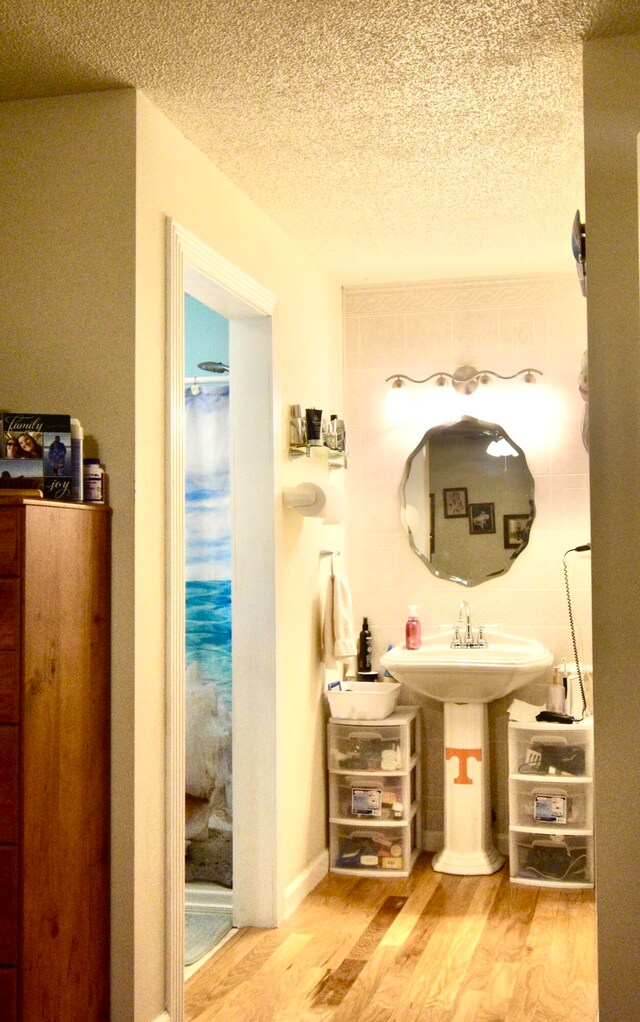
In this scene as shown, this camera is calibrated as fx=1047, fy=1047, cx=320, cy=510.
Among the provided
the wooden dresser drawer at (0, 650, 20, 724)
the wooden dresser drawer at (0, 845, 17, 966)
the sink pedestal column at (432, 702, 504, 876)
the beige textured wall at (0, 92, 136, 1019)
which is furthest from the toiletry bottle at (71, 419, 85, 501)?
the sink pedestal column at (432, 702, 504, 876)

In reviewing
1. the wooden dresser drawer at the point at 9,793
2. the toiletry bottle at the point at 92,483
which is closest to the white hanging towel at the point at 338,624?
the toiletry bottle at the point at 92,483

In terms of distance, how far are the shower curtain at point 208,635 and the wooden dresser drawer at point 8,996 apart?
5.98 ft

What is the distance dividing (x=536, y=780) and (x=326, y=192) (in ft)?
7.75

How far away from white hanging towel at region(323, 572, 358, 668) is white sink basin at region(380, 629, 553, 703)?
0.16 meters

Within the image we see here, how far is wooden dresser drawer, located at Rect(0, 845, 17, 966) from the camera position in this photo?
225 centimetres

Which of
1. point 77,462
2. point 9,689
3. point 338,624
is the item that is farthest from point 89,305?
point 338,624

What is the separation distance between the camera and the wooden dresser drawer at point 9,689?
2.28 metres

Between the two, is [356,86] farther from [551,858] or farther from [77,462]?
[551,858]

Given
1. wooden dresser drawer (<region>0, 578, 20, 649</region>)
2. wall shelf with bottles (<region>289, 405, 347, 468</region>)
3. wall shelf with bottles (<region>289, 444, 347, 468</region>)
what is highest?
wall shelf with bottles (<region>289, 405, 347, 468</region>)

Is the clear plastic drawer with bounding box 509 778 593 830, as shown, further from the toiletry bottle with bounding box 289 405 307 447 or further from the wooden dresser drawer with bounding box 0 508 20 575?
the wooden dresser drawer with bounding box 0 508 20 575

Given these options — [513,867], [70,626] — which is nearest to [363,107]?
[70,626]

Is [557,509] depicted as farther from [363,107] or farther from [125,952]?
[125,952]

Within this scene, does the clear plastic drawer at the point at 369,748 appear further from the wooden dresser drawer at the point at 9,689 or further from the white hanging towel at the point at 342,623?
the wooden dresser drawer at the point at 9,689

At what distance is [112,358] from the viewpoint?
269 centimetres
